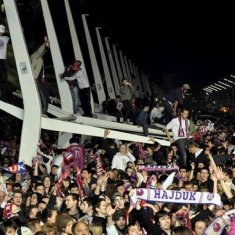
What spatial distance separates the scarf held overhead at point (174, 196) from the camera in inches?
417

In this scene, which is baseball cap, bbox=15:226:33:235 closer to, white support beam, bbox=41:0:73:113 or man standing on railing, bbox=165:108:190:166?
man standing on railing, bbox=165:108:190:166

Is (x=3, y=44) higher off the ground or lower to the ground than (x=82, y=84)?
lower

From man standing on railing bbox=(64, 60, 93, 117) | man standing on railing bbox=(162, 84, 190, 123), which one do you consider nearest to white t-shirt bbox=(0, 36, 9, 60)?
man standing on railing bbox=(64, 60, 93, 117)

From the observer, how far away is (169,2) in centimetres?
4759

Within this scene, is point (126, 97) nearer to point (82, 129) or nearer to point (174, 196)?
point (82, 129)

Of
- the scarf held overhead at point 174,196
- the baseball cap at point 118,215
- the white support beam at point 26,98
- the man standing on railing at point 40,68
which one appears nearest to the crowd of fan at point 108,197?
the baseball cap at point 118,215

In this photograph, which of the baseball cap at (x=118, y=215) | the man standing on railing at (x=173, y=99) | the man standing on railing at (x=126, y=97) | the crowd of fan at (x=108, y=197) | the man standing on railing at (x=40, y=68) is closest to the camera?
the crowd of fan at (x=108, y=197)

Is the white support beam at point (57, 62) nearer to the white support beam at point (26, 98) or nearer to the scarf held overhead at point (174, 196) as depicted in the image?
the white support beam at point (26, 98)

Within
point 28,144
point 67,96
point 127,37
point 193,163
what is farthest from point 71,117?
point 127,37

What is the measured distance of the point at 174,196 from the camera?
10.8 metres

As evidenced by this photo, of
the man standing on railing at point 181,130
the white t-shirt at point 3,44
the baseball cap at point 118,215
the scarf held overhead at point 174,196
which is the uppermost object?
the white t-shirt at point 3,44

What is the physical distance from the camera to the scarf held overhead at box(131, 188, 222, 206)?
1060 cm

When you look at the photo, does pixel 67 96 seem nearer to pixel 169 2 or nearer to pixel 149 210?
pixel 149 210

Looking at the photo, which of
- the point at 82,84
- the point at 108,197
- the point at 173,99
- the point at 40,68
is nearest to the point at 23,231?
the point at 108,197
